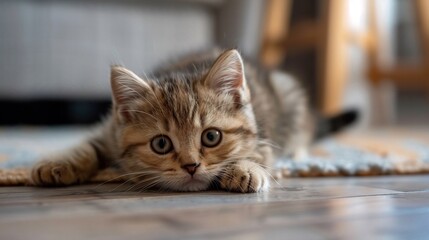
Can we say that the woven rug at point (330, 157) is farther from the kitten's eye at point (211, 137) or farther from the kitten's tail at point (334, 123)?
the kitten's eye at point (211, 137)

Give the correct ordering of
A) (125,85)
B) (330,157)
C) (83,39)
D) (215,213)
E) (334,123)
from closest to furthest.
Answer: (215,213), (125,85), (330,157), (334,123), (83,39)

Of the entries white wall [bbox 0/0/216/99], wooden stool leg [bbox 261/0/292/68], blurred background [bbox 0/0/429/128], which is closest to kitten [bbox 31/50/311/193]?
blurred background [bbox 0/0/429/128]

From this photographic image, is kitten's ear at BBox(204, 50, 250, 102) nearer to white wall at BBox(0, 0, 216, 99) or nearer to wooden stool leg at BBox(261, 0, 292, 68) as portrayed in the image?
white wall at BBox(0, 0, 216, 99)

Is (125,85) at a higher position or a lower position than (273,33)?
lower

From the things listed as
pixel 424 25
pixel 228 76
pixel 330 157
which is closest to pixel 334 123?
pixel 330 157

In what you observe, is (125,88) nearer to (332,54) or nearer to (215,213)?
(215,213)

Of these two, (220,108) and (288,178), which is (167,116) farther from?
(288,178)

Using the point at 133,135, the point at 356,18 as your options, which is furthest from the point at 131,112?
the point at 356,18
